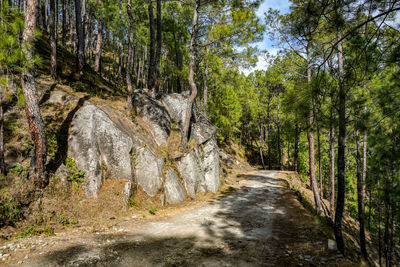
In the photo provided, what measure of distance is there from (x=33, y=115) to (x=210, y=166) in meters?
9.55

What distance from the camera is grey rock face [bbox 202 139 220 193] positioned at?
1275 cm

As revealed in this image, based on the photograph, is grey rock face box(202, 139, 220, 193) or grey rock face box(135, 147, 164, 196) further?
grey rock face box(202, 139, 220, 193)

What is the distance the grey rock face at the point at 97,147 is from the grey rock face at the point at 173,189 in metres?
1.87

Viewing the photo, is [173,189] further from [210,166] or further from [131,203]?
[210,166]

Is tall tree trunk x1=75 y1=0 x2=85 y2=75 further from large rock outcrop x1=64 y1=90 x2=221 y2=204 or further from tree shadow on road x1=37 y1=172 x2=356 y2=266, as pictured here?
tree shadow on road x1=37 y1=172 x2=356 y2=266

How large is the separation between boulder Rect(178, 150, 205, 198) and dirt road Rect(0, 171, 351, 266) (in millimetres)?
2353

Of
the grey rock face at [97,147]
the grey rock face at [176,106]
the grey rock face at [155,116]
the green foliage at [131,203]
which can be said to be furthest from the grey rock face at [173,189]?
the grey rock face at [176,106]

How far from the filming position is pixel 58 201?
6.38 metres

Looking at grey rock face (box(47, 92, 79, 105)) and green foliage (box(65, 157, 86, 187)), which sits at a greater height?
grey rock face (box(47, 92, 79, 105))

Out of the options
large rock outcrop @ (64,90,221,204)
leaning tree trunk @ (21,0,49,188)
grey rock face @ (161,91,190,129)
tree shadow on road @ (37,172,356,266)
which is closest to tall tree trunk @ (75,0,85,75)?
large rock outcrop @ (64,90,221,204)

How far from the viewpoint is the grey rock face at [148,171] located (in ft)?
29.2

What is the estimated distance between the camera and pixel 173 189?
974 centimetres

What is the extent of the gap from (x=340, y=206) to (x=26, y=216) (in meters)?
8.73

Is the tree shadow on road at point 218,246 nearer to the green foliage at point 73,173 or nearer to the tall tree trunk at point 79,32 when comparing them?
the green foliage at point 73,173
